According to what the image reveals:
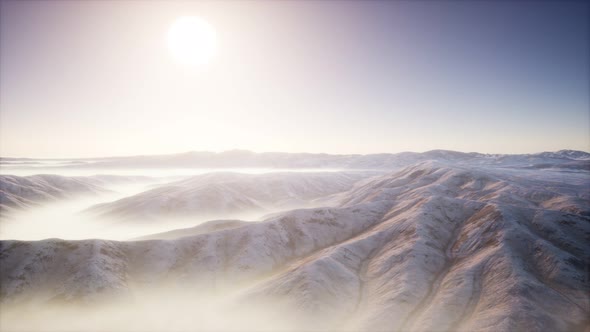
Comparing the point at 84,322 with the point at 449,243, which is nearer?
the point at 84,322

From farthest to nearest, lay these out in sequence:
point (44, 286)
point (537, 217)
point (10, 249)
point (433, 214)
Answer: point (433, 214), point (537, 217), point (10, 249), point (44, 286)

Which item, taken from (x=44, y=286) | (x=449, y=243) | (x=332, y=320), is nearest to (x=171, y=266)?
(x=44, y=286)

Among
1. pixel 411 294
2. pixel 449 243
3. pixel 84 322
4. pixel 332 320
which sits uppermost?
pixel 449 243

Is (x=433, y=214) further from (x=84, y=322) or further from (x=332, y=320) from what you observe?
(x=84, y=322)

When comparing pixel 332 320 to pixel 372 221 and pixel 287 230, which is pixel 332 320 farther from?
pixel 372 221

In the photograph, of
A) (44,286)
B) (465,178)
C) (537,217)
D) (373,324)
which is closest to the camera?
(373,324)

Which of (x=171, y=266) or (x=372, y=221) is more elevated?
(x=372, y=221)

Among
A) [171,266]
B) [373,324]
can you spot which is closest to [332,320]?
[373,324]
